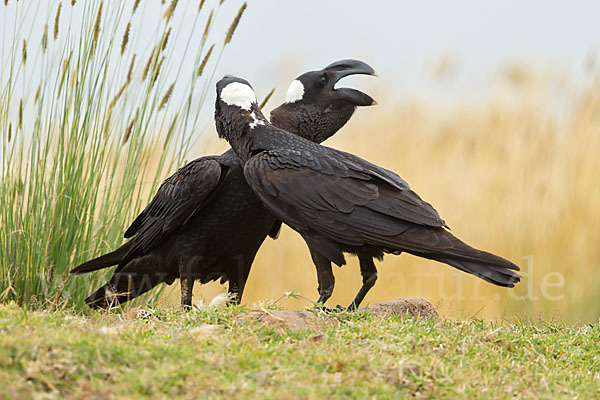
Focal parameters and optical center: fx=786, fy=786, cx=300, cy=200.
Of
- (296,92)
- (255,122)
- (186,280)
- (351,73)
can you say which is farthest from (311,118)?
(186,280)

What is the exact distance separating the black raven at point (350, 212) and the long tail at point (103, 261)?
110 centimetres

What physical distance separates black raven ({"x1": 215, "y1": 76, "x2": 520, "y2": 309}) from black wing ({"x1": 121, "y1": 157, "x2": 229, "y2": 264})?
26 centimetres

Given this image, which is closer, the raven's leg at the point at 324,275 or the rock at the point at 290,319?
the rock at the point at 290,319

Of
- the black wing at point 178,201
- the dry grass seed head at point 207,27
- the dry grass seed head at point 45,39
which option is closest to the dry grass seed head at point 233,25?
the dry grass seed head at point 207,27

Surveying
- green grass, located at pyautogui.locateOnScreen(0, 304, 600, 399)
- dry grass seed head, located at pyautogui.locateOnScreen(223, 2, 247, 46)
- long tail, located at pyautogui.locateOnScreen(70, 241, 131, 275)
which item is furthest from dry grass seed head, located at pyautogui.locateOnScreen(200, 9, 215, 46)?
green grass, located at pyautogui.locateOnScreen(0, 304, 600, 399)

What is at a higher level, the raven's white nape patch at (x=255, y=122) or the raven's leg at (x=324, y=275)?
the raven's white nape patch at (x=255, y=122)

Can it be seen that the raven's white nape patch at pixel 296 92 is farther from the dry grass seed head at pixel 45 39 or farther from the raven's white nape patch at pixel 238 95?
the dry grass seed head at pixel 45 39

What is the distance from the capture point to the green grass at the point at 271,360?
268 cm

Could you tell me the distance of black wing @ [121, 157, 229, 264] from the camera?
448 centimetres

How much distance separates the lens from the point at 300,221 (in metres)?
4.15

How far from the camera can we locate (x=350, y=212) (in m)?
4.08

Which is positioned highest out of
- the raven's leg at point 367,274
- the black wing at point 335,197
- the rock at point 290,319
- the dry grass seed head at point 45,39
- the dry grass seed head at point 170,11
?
the dry grass seed head at point 170,11

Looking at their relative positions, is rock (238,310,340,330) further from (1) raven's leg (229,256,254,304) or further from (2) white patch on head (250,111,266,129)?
(2) white patch on head (250,111,266,129)

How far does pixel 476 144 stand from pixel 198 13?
11.9ft
